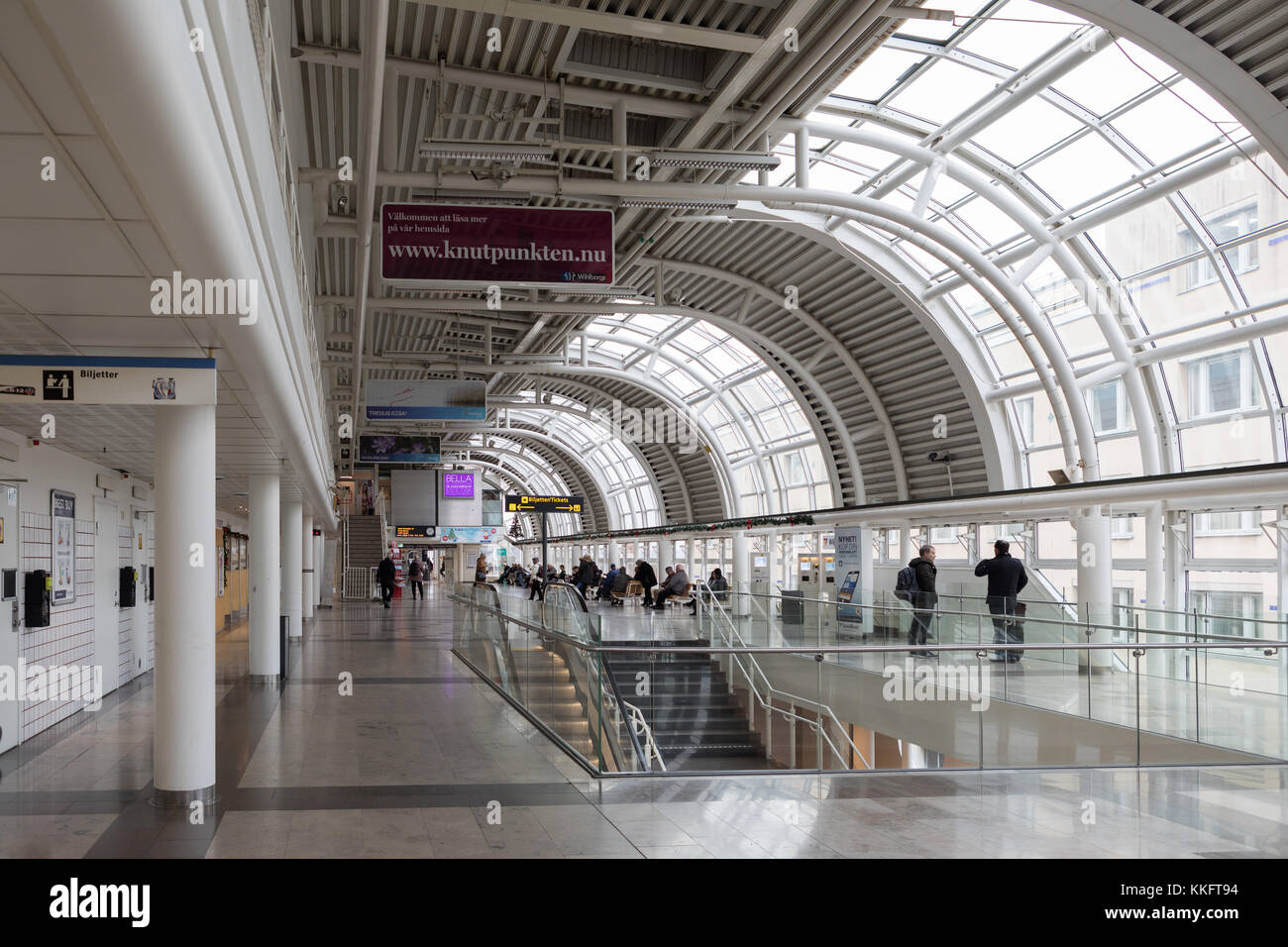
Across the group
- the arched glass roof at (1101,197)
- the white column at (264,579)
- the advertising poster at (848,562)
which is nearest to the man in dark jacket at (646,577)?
the advertising poster at (848,562)

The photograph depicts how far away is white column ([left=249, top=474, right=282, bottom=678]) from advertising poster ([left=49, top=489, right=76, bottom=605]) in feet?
7.40

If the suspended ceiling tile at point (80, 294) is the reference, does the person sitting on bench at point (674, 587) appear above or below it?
below

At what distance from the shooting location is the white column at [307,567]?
80.4 feet

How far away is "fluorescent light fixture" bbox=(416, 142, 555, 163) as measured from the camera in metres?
10.3

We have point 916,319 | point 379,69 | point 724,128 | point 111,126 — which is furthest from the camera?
point 916,319

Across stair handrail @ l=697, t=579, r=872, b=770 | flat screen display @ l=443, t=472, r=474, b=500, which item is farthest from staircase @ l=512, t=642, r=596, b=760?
flat screen display @ l=443, t=472, r=474, b=500

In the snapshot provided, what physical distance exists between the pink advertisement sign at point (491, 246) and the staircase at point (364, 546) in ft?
98.6

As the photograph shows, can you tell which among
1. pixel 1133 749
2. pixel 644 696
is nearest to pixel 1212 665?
pixel 1133 749

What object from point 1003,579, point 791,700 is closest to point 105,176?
point 791,700

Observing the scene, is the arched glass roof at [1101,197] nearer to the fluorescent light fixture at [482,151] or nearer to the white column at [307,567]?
the fluorescent light fixture at [482,151]

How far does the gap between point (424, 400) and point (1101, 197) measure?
1261cm

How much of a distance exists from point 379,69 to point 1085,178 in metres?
11.3

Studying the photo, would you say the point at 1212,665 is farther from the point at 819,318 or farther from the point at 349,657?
the point at 819,318
